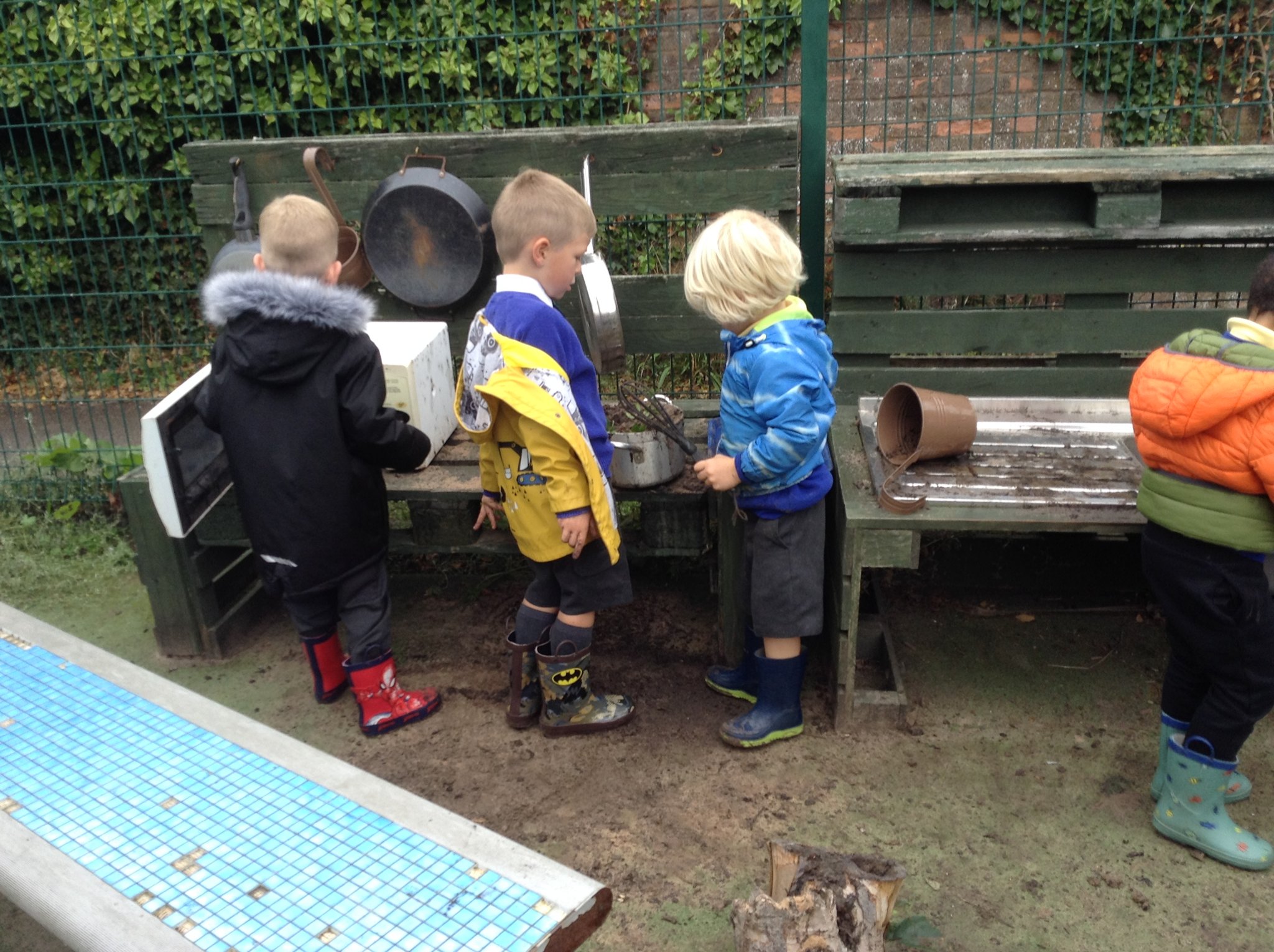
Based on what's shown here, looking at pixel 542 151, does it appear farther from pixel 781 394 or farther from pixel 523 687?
pixel 523 687

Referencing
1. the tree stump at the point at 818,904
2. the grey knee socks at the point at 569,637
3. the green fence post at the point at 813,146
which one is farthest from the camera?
the green fence post at the point at 813,146

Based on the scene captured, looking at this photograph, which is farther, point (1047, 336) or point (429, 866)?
point (1047, 336)

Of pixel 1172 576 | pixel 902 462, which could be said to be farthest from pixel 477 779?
pixel 1172 576

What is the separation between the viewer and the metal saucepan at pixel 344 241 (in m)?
3.89

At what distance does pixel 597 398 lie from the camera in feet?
10.1

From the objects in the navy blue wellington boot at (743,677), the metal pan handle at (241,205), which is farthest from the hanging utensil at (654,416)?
the metal pan handle at (241,205)

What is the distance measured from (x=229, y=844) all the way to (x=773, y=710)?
1.77m

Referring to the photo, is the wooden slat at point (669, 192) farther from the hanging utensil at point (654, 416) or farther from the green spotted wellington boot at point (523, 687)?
the green spotted wellington boot at point (523, 687)

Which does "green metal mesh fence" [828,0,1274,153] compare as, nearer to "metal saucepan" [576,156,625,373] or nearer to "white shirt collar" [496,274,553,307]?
"metal saucepan" [576,156,625,373]

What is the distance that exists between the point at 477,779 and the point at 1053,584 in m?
2.42

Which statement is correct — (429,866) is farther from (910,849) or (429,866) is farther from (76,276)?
(76,276)

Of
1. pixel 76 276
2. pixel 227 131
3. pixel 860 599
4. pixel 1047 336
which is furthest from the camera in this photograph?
pixel 227 131

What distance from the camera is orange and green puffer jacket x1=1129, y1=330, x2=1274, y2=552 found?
7.80 feet

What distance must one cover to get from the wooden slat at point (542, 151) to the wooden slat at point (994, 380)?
0.78 m
